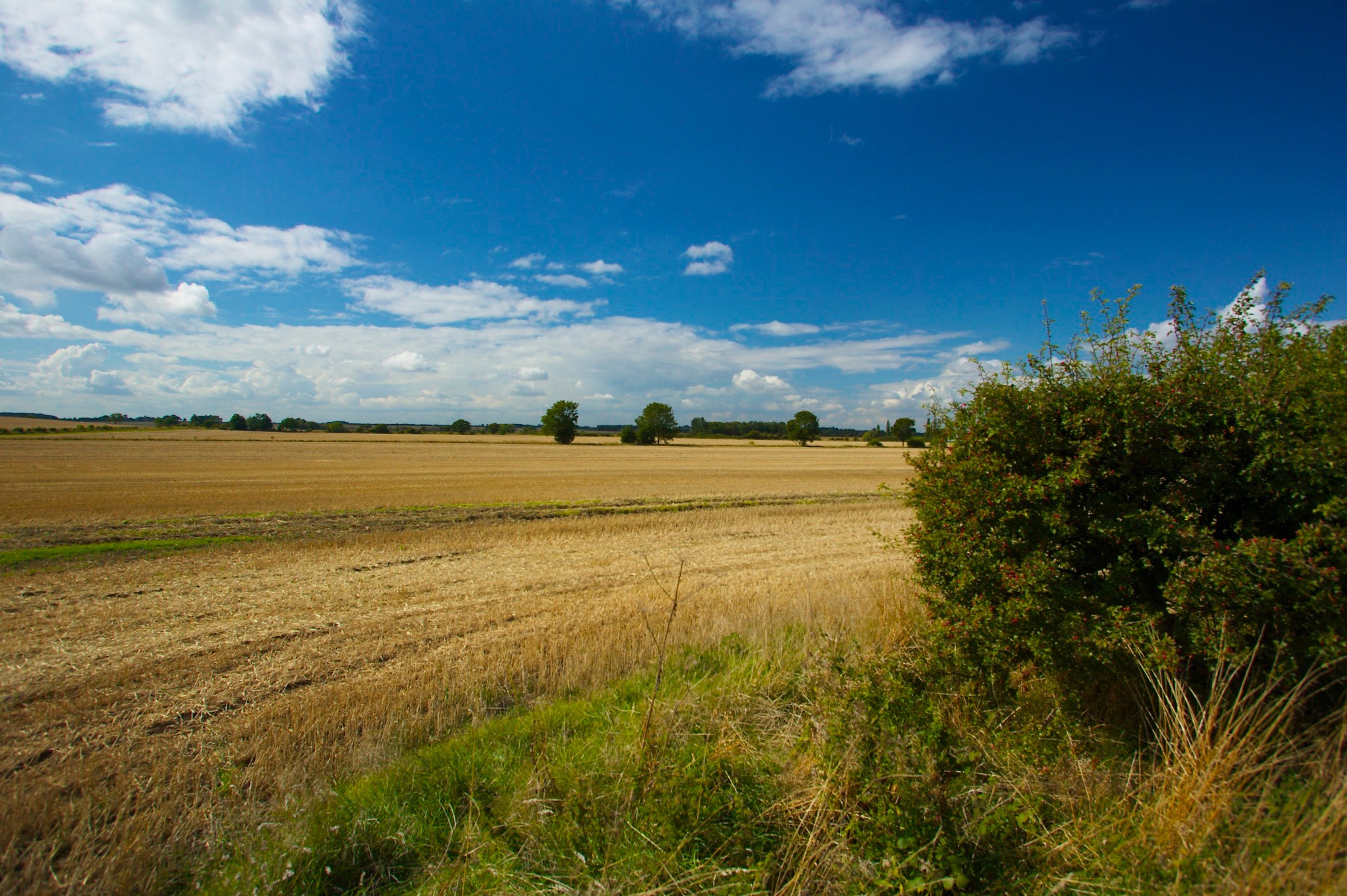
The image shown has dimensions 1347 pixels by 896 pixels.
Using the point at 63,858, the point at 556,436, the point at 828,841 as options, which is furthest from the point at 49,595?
the point at 556,436

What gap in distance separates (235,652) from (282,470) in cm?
4208

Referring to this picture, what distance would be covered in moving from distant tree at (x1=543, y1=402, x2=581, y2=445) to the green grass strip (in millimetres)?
97934

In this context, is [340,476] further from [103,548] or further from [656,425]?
[656,425]

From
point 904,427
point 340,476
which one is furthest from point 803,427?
point 340,476

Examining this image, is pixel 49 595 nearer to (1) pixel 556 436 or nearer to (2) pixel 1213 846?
(2) pixel 1213 846

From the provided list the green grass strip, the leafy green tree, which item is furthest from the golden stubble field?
the leafy green tree

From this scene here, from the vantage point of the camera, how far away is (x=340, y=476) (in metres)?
38.9

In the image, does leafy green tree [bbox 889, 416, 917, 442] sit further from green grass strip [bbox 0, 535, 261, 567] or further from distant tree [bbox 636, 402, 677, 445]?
green grass strip [bbox 0, 535, 261, 567]

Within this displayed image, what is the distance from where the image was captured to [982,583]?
5.21m

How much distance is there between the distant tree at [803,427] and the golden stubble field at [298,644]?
111 metres

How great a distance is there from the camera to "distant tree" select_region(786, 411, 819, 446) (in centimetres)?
13025

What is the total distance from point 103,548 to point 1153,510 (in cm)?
2152

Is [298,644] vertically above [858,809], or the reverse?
[858,809]

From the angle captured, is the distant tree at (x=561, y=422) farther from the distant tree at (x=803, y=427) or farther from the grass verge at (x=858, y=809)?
the grass verge at (x=858, y=809)
